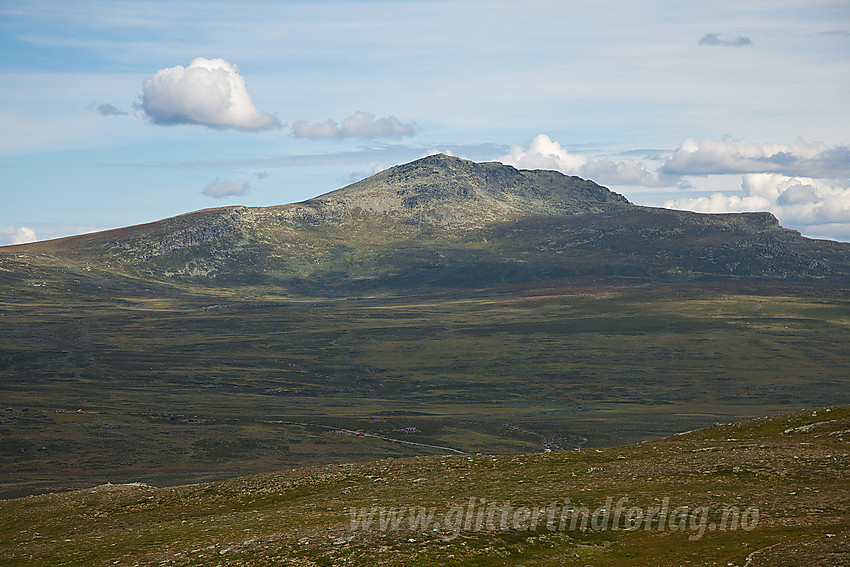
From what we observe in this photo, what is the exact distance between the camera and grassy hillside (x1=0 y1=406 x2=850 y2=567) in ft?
99.6

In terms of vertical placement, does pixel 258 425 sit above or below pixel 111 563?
below

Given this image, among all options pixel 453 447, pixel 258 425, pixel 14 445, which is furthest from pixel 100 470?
pixel 453 447

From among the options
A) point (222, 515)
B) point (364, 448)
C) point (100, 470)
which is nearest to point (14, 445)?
point (100, 470)

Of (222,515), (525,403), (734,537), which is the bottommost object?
(525,403)

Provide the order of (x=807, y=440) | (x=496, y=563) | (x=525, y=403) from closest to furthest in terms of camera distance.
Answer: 1. (x=496, y=563)
2. (x=807, y=440)
3. (x=525, y=403)

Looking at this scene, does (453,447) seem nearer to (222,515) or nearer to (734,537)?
(222,515)

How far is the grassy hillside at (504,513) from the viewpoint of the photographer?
3036 centimetres

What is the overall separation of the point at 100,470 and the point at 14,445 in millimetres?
22671

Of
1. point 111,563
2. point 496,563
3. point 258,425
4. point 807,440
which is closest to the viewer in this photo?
point 496,563

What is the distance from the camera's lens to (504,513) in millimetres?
35688

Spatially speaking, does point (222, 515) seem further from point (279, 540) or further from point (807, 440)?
point (807, 440)

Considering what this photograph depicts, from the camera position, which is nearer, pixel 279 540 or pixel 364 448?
pixel 279 540

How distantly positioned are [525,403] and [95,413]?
105713 mm

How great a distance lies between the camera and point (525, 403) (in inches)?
7603
